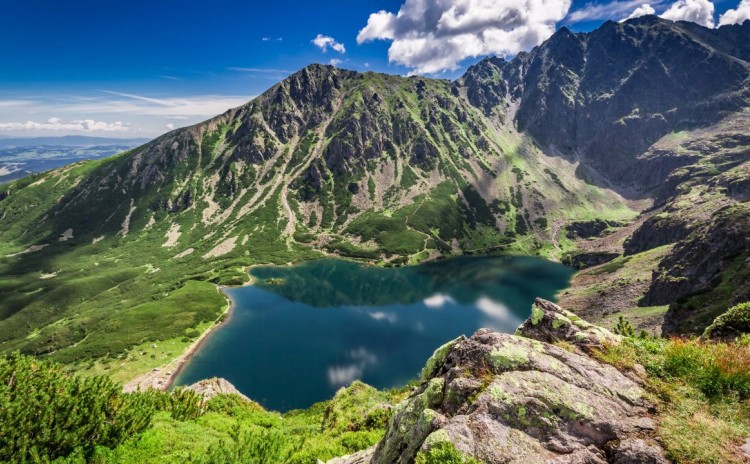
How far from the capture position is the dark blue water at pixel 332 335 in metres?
110

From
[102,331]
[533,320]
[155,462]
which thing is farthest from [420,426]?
[102,331]

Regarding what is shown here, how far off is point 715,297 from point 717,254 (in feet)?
149

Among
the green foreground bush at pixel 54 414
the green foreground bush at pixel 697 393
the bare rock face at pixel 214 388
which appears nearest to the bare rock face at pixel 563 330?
the green foreground bush at pixel 697 393

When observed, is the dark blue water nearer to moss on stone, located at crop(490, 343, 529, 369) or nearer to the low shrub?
the low shrub

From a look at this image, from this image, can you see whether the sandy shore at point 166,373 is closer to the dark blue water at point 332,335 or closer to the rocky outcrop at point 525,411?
the dark blue water at point 332,335

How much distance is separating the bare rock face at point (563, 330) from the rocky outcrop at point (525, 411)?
0.44 m

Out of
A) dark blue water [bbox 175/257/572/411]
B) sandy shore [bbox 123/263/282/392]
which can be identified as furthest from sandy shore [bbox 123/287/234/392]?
dark blue water [bbox 175/257/572/411]

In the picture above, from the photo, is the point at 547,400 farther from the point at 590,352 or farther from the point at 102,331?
the point at 102,331

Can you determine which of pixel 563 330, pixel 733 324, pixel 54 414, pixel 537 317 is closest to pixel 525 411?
pixel 563 330

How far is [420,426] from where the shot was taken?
1465 centimetres

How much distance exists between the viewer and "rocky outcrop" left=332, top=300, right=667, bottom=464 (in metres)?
12.2

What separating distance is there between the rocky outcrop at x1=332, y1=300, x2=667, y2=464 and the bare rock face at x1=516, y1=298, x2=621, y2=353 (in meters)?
0.44

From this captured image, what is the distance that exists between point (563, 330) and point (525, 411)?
31.0 feet

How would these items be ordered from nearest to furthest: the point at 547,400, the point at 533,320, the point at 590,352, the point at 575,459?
the point at 575,459 < the point at 547,400 < the point at 590,352 < the point at 533,320
